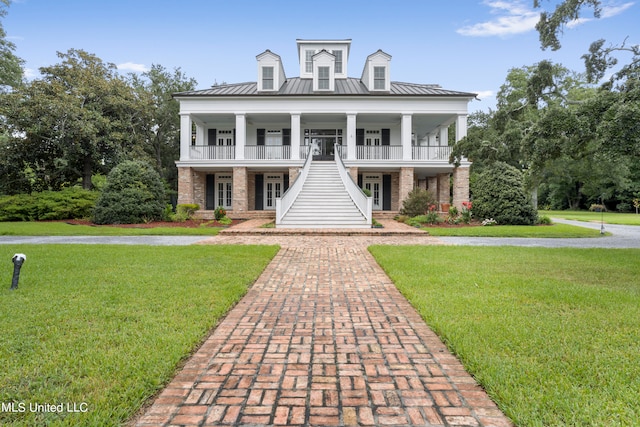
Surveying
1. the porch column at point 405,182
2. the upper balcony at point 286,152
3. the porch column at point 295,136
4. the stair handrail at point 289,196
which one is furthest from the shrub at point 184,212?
the porch column at point 405,182

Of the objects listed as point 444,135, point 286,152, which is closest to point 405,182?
point 444,135

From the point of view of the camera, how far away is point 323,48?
2362 cm

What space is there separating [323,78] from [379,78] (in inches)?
130

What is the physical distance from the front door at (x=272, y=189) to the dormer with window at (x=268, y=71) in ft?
17.2

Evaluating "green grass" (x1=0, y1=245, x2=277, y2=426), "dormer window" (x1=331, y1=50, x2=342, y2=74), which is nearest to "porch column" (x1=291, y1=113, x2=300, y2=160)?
"dormer window" (x1=331, y1=50, x2=342, y2=74)

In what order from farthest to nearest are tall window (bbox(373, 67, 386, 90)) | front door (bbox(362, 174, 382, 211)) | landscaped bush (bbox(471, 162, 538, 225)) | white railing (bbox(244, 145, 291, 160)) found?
front door (bbox(362, 174, 382, 211)) → tall window (bbox(373, 67, 386, 90)) → white railing (bbox(244, 145, 291, 160)) → landscaped bush (bbox(471, 162, 538, 225))

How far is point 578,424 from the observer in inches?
82.4

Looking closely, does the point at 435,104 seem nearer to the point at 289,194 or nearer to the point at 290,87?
the point at 290,87

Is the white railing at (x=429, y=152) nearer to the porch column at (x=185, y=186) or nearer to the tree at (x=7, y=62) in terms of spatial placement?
the porch column at (x=185, y=186)

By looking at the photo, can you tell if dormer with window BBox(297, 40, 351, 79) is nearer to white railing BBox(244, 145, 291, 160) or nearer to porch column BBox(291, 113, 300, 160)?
porch column BBox(291, 113, 300, 160)

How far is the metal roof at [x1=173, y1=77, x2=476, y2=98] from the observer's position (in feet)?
63.8

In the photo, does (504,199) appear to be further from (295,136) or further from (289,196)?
(295,136)

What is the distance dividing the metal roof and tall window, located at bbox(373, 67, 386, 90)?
0.56 m

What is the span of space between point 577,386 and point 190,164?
1971 cm
